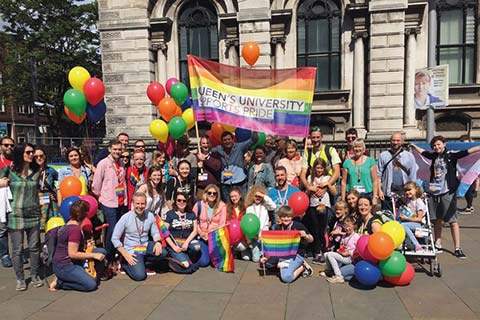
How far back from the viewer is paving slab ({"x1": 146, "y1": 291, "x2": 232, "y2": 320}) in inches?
159

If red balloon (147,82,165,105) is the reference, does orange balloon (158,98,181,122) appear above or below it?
below

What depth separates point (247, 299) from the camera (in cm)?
445

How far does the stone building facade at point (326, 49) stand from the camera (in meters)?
12.7

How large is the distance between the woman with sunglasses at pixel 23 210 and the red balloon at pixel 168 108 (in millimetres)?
3289

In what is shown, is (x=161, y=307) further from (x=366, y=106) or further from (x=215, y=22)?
(x=215, y=22)

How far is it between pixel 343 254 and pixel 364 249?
1.49 feet

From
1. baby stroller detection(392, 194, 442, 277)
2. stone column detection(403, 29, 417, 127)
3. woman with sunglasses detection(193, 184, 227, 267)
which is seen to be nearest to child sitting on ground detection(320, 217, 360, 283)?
baby stroller detection(392, 194, 442, 277)

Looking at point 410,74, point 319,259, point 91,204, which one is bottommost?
point 319,259

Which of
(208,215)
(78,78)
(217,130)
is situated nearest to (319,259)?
(208,215)

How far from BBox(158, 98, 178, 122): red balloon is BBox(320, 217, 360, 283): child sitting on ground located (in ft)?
14.8

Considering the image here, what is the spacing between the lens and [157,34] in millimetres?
14258

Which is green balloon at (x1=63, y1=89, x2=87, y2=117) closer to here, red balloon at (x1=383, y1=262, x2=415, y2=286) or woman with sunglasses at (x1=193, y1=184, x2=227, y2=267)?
woman with sunglasses at (x1=193, y1=184, x2=227, y2=267)

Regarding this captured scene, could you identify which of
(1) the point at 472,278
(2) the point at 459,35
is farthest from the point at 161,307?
(2) the point at 459,35

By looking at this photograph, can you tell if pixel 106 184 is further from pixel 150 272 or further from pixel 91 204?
pixel 150 272
